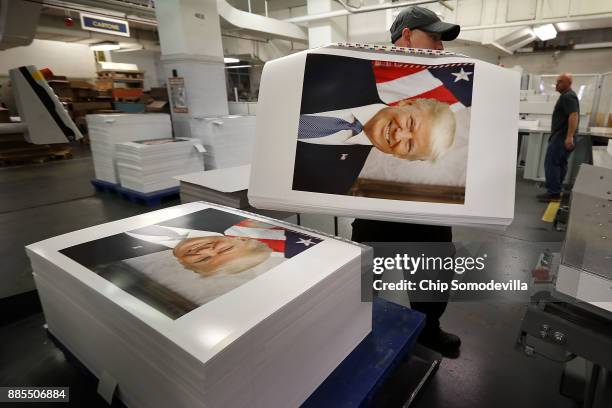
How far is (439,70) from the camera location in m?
0.90

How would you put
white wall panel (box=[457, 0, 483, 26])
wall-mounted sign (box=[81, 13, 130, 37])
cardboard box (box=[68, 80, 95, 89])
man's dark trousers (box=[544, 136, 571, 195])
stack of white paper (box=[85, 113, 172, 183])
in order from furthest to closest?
1. cardboard box (box=[68, 80, 95, 89])
2. white wall panel (box=[457, 0, 483, 26])
3. wall-mounted sign (box=[81, 13, 130, 37])
4. man's dark trousers (box=[544, 136, 571, 195])
5. stack of white paper (box=[85, 113, 172, 183])

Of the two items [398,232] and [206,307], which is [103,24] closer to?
[398,232]

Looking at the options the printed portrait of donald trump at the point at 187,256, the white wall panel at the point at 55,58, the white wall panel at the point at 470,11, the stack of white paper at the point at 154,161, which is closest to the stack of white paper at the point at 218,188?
the printed portrait of donald trump at the point at 187,256

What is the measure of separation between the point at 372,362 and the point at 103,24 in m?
7.45

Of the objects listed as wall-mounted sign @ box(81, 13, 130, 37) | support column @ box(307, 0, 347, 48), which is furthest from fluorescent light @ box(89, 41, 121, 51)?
support column @ box(307, 0, 347, 48)

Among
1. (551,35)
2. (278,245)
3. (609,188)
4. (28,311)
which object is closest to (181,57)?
(28,311)

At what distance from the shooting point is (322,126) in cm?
96

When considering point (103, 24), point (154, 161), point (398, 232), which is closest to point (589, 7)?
point (398, 232)

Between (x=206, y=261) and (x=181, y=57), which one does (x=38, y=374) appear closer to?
(x=206, y=261)

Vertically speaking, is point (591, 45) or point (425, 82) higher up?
point (591, 45)

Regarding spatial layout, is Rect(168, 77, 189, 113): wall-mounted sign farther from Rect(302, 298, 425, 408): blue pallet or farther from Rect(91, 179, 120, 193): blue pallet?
Rect(302, 298, 425, 408): blue pallet

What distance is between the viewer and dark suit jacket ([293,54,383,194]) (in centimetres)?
94

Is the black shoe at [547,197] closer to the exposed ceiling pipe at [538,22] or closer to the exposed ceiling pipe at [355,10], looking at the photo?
the exposed ceiling pipe at [355,10]

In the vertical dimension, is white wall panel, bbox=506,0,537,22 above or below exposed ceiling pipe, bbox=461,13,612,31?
above
